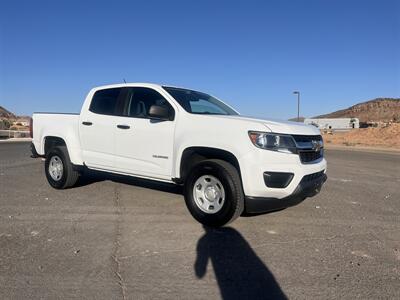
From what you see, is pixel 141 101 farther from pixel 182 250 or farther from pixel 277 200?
pixel 182 250

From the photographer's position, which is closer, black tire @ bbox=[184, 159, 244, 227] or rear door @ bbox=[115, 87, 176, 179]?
black tire @ bbox=[184, 159, 244, 227]

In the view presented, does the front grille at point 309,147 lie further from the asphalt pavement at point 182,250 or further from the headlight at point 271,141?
the asphalt pavement at point 182,250

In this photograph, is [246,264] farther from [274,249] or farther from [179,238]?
[179,238]

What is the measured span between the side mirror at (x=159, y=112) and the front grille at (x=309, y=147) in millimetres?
1886

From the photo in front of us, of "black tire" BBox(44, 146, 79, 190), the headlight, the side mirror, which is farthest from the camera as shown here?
"black tire" BBox(44, 146, 79, 190)

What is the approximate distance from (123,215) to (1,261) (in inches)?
84.1

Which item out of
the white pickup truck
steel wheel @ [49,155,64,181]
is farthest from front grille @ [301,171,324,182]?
steel wheel @ [49,155,64,181]

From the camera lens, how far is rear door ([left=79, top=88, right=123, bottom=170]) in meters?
7.27

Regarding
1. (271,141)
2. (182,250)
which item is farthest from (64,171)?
(271,141)

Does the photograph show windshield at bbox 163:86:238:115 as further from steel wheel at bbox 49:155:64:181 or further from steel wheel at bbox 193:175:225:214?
steel wheel at bbox 49:155:64:181

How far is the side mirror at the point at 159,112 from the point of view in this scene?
6250 millimetres

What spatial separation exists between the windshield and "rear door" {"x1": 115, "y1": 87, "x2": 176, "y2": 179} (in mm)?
231

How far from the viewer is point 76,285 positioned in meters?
3.86

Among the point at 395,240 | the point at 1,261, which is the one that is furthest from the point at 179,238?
the point at 395,240
